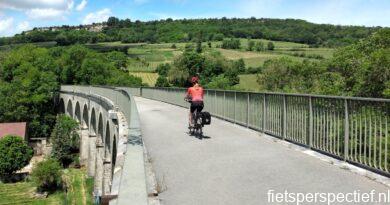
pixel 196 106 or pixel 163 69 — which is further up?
pixel 163 69

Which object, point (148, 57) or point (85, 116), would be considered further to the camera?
point (148, 57)

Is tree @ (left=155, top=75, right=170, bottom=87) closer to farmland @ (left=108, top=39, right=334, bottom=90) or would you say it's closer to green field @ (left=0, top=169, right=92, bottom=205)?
farmland @ (left=108, top=39, right=334, bottom=90)

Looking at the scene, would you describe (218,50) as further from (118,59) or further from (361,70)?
(361,70)

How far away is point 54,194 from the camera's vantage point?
42.4m

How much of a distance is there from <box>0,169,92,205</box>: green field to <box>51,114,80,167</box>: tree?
8482 millimetres

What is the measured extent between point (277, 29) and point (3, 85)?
265 ft

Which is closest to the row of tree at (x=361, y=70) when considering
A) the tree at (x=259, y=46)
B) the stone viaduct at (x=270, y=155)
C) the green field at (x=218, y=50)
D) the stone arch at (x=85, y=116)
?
the stone viaduct at (x=270, y=155)

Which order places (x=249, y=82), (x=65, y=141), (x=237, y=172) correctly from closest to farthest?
(x=237, y=172) → (x=65, y=141) → (x=249, y=82)

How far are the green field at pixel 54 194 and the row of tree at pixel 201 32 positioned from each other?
2986 inches

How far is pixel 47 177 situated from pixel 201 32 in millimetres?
100466

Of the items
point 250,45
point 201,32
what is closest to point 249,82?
point 250,45

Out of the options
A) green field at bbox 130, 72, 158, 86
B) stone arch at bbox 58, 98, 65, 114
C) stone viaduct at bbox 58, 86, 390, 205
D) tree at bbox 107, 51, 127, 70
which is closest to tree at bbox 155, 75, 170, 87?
green field at bbox 130, 72, 158, 86

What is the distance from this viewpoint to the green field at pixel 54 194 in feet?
129

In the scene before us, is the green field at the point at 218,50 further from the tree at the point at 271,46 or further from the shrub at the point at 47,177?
the shrub at the point at 47,177
